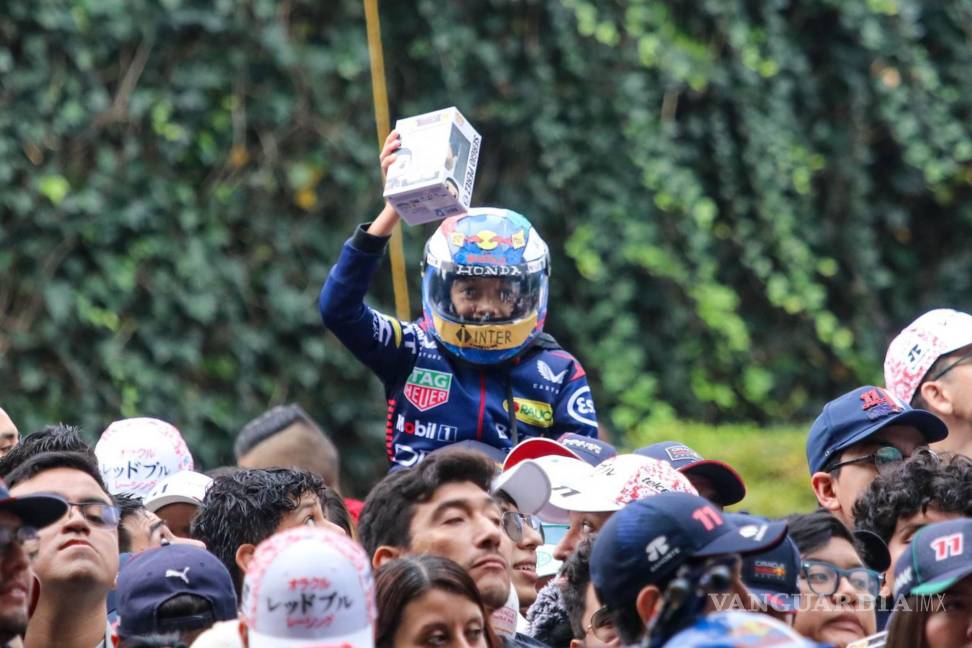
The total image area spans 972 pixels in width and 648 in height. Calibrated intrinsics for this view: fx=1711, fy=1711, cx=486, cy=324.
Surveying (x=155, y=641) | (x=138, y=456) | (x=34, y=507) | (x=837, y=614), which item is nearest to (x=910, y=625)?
(x=837, y=614)

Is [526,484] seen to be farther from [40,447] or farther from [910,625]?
[40,447]

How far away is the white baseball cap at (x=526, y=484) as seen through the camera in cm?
586

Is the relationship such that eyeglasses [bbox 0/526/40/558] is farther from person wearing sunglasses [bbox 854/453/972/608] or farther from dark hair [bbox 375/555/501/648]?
person wearing sunglasses [bbox 854/453/972/608]

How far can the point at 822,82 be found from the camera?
491 inches

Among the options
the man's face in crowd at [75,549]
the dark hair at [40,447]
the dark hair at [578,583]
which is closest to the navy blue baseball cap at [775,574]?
the dark hair at [578,583]

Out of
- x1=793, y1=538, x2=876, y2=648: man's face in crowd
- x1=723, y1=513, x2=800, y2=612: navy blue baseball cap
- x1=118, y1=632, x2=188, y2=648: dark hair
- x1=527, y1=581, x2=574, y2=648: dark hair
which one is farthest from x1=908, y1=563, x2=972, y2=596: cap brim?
x1=118, y1=632, x2=188, y2=648: dark hair

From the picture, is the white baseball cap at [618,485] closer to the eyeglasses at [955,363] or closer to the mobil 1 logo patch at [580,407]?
the mobil 1 logo patch at [580,407]

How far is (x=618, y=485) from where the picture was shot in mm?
5852

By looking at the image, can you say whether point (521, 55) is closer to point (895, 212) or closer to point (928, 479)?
point (895, 212)

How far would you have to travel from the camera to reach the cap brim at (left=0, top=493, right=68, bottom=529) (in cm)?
436

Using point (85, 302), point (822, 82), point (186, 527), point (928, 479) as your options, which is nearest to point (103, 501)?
point (186, 527)

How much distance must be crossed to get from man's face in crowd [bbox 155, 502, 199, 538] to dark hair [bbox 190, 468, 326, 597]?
0.58 meters

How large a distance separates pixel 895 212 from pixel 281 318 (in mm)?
4827

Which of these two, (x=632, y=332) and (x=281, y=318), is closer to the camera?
(x=281, y=318)
